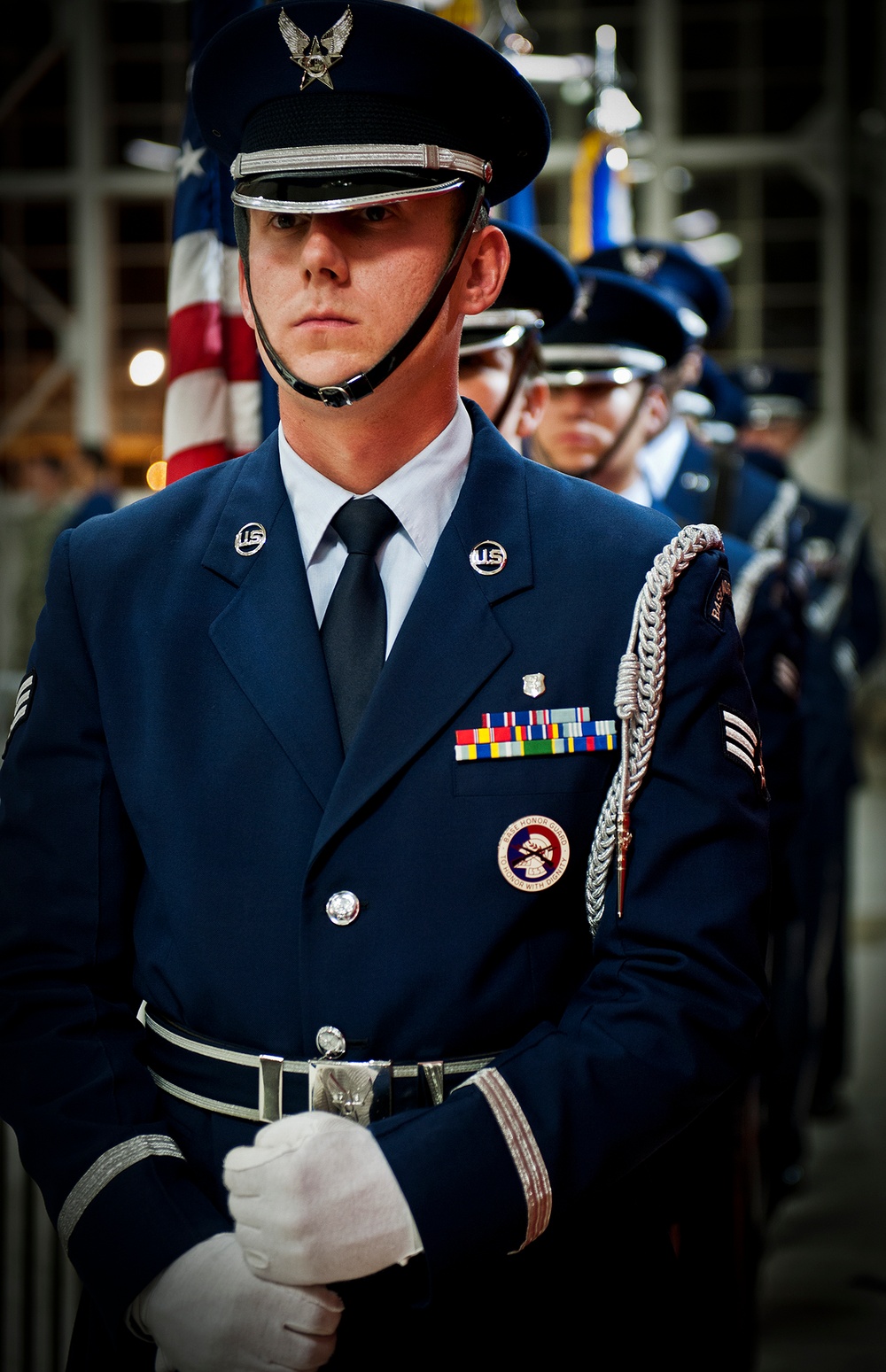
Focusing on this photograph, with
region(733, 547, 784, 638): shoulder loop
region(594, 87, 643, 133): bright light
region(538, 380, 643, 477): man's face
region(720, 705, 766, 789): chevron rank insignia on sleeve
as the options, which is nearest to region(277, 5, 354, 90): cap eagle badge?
region(720, 705, 766, 789): chevron rank insignia on sleeve

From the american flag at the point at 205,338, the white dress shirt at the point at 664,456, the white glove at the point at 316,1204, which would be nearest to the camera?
the white glove at the point at 316,1204

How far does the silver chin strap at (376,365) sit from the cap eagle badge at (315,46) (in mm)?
158

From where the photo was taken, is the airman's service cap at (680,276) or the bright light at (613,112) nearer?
the airman's service cap at (680,276)

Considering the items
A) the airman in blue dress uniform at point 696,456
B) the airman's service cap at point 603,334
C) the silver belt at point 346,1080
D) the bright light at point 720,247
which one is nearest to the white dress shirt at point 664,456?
the airman in blue dress uniform at point 696,456

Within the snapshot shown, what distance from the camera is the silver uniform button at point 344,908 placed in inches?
47.1

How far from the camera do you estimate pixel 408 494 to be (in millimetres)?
1318

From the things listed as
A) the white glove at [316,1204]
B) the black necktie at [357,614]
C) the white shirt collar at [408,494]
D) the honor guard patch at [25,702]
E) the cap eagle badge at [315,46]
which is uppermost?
the cap eagle badge at [315,46]

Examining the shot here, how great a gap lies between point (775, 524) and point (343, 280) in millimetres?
2582

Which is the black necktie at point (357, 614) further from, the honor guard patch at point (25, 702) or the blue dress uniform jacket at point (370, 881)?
the honor guard patch at point (25, 702)

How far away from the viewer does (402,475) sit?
1.32 metres

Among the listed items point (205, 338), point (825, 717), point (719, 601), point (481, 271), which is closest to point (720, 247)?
point (825, 717)

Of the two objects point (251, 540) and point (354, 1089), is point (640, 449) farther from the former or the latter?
point (354, 1089)

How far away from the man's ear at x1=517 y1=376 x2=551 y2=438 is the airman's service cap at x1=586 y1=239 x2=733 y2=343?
115cm

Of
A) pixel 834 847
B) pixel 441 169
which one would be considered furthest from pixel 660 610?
pixel 834 847
